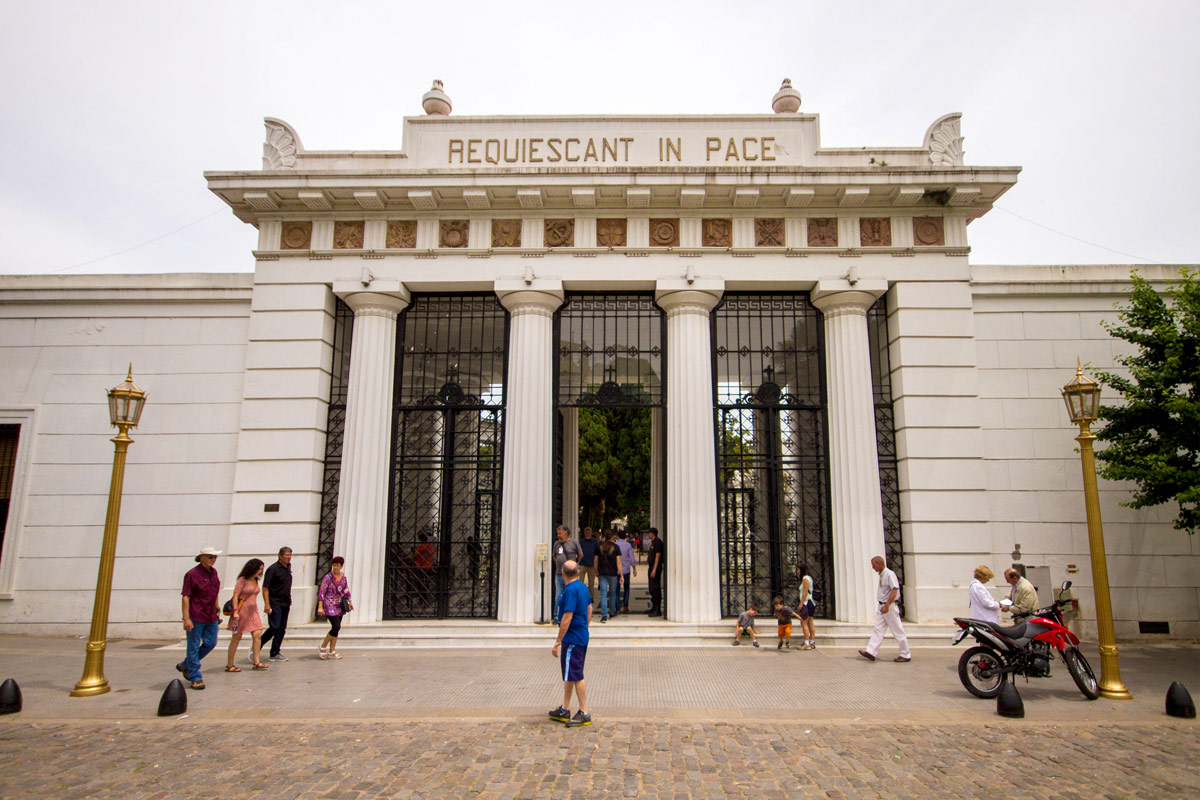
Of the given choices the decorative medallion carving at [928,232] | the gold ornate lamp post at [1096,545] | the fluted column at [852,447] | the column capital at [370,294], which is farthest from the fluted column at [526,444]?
the gold ornate lamp post at [1096,545]

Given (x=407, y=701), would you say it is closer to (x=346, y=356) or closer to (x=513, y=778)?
(x=513, y=778)

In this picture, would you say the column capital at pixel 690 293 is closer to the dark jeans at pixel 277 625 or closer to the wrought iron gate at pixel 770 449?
the wrought iron gate at pixel 770 449

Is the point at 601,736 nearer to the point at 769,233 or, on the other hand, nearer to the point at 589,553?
the point at 589,553

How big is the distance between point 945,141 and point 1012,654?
33.2ft

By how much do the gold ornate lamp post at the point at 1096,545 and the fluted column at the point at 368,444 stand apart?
37.5 feet

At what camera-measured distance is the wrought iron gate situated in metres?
13.5

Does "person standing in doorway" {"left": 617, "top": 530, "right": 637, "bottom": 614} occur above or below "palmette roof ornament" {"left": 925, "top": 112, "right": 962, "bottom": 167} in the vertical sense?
below

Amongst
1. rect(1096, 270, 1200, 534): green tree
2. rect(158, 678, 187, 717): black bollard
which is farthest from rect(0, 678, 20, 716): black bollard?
rect(1096, 270, 1200, 534): green tree

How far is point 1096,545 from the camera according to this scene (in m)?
8.86

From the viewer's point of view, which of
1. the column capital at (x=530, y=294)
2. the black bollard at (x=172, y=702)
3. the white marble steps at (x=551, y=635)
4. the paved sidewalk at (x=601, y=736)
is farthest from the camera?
the column capital at (x=530, y=294)

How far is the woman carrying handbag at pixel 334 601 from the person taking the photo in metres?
10.9

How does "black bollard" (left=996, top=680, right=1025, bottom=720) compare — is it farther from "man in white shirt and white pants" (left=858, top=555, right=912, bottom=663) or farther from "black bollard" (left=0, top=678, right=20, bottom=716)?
"black bollard" (left=0, top=678, right=20, bottom=716)

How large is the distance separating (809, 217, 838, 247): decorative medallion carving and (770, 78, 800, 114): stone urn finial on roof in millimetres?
2633

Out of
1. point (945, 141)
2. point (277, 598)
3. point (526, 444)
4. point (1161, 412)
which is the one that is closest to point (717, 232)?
point (945, 141)
